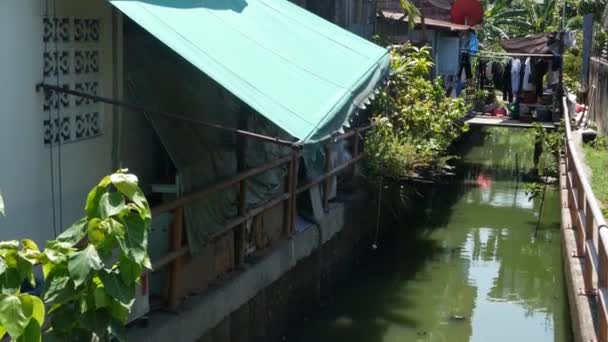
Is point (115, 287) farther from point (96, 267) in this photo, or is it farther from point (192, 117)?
point (192, 117)

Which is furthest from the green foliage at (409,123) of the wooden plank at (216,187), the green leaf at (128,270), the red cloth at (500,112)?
the green leaf at (128,270)

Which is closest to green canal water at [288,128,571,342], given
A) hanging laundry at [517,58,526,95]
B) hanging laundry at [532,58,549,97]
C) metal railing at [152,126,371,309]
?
metal railing at [152,126,371,309]

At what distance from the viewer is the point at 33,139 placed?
684cm

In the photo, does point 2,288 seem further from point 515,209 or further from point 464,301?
point 515,209

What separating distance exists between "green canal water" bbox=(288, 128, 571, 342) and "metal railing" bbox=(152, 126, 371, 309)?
141cm

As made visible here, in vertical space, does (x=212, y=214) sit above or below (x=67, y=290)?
below

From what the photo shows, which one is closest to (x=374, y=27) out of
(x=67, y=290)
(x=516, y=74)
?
(x=516, y=74)

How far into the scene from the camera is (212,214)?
309 inches

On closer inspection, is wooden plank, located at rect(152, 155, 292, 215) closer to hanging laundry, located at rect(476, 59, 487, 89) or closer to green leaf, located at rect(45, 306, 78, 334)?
green leaf, located at rect(45, 306, 78, 334)

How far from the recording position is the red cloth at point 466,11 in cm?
2533

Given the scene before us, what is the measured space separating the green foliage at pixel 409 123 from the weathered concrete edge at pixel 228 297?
8.47 ft

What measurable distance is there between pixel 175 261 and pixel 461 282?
6.79 meters

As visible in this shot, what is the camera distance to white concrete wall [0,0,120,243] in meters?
6.48

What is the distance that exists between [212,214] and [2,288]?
415 centimetres
